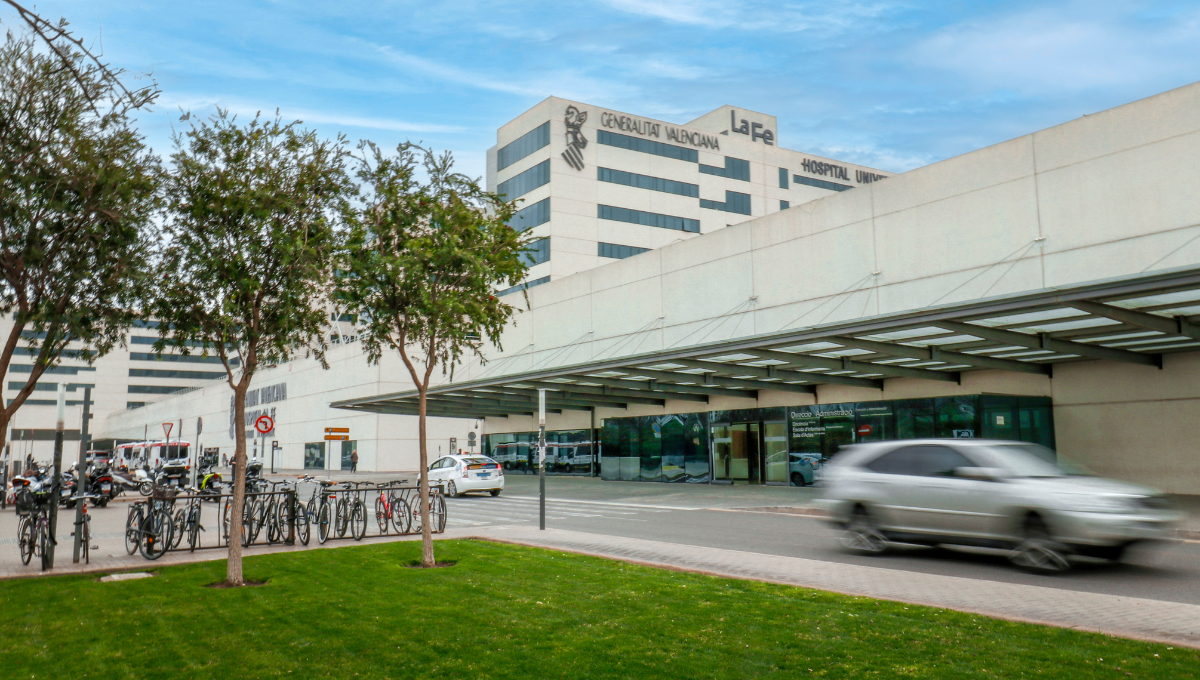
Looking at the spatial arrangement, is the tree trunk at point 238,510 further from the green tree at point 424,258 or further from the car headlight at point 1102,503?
the car headlight at point 1102,503

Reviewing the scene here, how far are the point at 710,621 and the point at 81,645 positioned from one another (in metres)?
5.37

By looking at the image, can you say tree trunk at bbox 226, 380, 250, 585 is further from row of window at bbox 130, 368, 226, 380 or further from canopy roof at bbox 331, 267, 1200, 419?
row of window at bbox 130, 368, 226, 380

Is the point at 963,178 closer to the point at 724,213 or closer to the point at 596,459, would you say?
the point at 596,459

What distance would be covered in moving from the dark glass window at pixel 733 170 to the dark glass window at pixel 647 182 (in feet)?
7.79

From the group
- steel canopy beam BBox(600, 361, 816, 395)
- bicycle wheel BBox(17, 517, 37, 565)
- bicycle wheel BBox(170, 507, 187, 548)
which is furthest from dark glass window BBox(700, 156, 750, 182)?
bicycle wheel BBox(17, 517, 37, 565)

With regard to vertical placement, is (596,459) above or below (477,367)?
below

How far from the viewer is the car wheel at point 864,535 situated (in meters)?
12.7

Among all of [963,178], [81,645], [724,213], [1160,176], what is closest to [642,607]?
[81,645]

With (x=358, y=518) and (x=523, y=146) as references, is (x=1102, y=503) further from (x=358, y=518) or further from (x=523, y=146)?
(x=523, y=146)

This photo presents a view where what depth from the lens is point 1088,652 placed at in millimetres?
6293

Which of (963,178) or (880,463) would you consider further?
(963,178)

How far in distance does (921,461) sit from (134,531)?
12.2m

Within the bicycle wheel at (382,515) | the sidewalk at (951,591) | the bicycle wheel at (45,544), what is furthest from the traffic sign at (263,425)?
the sidewalk at (951,591)

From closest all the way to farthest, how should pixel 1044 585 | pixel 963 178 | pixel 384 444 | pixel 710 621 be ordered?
pixel 710 621, pixel 1044 585, pixel 963 178, pixel 384 444
